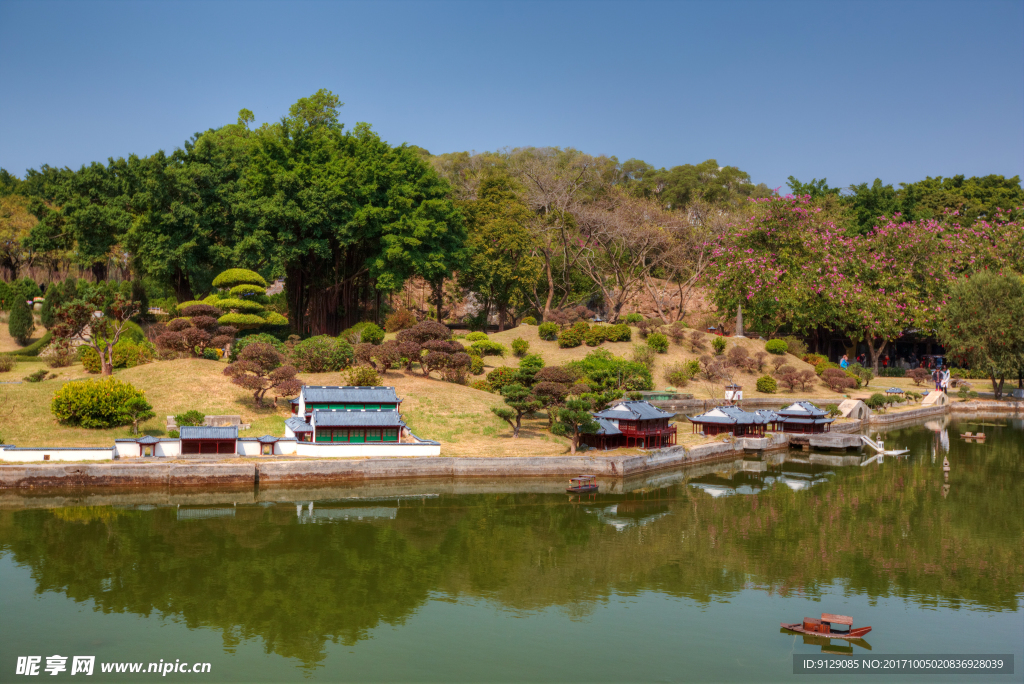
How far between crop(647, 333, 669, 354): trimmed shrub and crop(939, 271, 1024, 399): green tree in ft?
79.4

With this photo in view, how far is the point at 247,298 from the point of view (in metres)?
55.6

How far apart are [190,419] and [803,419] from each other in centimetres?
3849

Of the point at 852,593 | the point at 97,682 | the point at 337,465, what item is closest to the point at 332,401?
the point at 337,465

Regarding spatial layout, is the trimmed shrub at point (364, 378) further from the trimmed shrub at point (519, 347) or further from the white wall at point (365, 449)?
the trimmed shrub at point (519, 347)

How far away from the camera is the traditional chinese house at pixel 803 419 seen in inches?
2064

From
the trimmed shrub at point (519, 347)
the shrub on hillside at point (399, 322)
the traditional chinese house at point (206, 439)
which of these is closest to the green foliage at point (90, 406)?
the traditional chinese house at point (206, 439)

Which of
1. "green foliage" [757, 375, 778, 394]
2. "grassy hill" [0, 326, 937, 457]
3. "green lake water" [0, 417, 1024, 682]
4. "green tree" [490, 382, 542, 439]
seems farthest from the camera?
"green foliage" [757, 375, 778, 394]

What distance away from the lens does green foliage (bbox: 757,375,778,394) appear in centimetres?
6469

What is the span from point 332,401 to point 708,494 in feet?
66.1

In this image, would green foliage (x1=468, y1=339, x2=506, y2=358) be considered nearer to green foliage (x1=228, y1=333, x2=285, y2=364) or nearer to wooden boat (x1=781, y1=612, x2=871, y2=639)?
green foliage (x1=228, y1=333, x2=285, y2=364)

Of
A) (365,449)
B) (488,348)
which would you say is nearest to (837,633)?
(365,449)

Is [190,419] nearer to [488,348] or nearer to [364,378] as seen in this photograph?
[364,378]

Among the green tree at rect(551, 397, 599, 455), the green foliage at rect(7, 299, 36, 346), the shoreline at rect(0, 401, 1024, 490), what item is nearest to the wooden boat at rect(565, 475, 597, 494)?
the shoreline at rect(0, 401, 1024, 490)

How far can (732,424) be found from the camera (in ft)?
164
